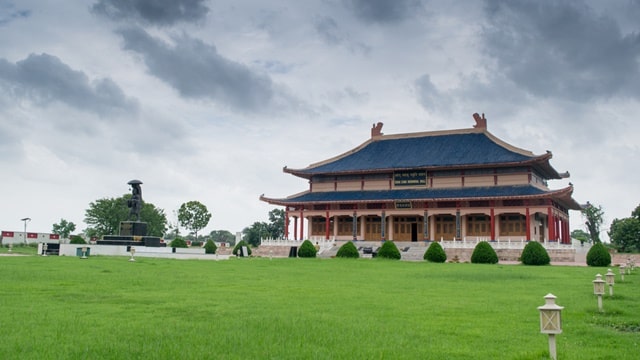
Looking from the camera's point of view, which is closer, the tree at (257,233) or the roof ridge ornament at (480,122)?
the roof ridge ornament at (480,122)

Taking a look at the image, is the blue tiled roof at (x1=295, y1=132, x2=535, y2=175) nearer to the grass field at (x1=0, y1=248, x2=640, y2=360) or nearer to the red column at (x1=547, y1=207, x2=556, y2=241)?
Answer: the red column at (x1=547, y1=207, x2=556, y2=241)

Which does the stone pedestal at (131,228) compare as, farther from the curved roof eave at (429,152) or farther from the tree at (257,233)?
the tree at (257,233)

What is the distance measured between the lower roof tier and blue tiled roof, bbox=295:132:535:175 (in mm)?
2415

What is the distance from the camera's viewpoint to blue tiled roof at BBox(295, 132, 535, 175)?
54419 mm

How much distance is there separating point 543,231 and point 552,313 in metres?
51.7

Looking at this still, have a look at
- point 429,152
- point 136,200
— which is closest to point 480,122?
point 429,152

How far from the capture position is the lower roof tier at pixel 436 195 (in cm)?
4850

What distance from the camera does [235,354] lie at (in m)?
7.88

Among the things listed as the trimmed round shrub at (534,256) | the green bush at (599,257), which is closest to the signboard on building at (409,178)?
the trimmed round shrub at (534,256)

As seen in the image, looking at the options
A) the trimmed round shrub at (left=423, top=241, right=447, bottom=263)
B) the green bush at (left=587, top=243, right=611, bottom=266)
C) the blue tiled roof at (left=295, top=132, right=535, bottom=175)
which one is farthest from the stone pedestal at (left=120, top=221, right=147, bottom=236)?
the green bush at (left=587, top=243, right=611, bottom=266)

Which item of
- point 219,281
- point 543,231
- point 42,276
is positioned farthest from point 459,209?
point 42,276

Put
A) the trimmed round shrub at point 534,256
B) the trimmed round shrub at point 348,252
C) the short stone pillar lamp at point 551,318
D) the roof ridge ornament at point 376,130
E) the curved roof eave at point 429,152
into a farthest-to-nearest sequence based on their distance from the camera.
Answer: the roof ridge ornament at point 376,130 < the curved roof eave at point 429,152 < the trimmed round shrub at point 348,252 < the trimmed round shrub at point 534,256 < the short stone pillar lamp at point 551,318

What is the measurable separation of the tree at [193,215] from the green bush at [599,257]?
63268mm

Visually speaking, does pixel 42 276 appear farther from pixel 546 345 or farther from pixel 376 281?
pixel 546 345
